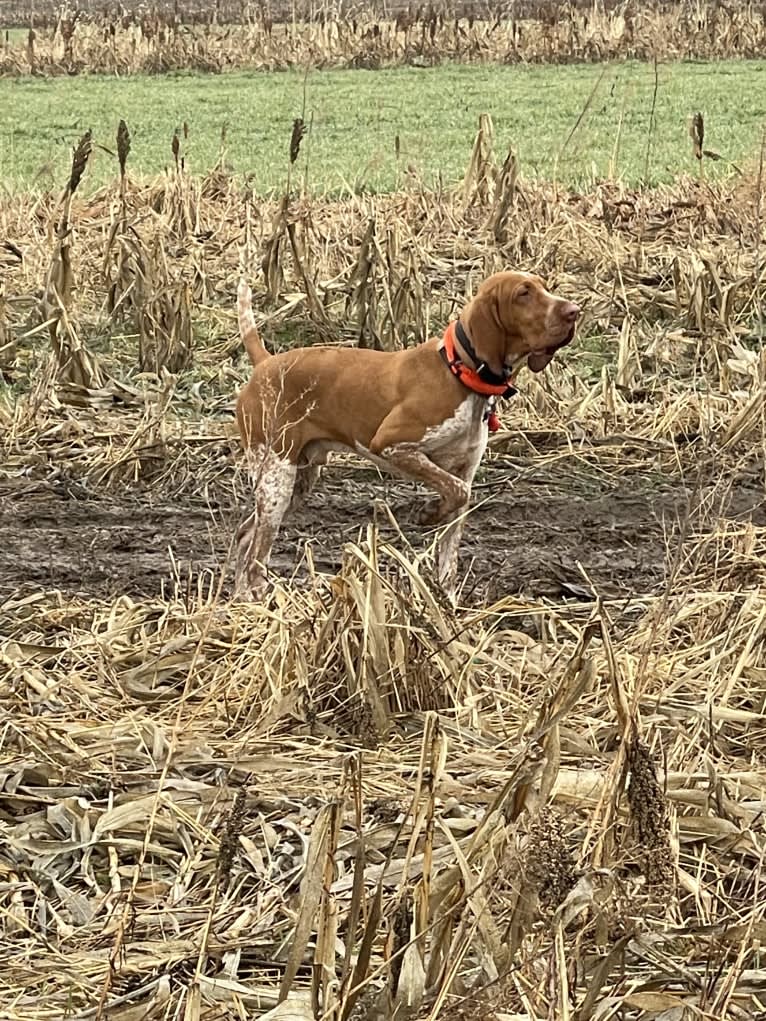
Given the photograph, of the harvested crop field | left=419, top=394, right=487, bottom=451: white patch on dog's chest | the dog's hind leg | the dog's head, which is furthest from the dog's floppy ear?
the dog's hind leg

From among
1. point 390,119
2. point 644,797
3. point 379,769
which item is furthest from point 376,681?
point 390,119

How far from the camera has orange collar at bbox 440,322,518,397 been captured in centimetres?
536

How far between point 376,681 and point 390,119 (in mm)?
13503

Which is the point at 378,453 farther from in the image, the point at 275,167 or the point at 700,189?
the point at 275,167

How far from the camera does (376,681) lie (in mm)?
3979

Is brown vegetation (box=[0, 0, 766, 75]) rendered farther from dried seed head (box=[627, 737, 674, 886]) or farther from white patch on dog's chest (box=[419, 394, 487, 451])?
dried seed head (box=[627, 737, 674, 886])

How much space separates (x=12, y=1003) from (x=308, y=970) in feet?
1.80

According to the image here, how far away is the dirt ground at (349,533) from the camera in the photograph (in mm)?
5355

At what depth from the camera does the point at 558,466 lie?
665cm

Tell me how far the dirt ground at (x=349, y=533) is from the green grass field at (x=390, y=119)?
15.7 feet

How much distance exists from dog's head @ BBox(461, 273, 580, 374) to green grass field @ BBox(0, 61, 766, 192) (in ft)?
17.9

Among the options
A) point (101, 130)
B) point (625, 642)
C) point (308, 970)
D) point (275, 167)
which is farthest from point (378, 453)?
point (101, 130)

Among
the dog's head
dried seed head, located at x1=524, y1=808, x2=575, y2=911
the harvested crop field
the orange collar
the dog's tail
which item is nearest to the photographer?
dried seed head, located at x1=524, y1=808, x2=575, y2=911

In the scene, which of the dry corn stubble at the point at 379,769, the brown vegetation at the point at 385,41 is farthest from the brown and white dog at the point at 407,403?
the brown vegetation at the point at 385,41
